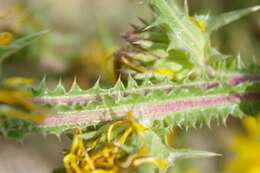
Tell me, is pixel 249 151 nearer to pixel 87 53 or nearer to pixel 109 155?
pixel 87 53

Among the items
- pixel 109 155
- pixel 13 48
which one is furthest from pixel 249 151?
pixel 13 48

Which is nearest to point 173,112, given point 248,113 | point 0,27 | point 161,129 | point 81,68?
point 161,129

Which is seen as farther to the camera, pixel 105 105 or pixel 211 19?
pixel 211 19

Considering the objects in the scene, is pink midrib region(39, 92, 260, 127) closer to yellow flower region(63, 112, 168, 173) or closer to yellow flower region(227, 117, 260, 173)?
yellow flower region(63, 112, 168, 173)

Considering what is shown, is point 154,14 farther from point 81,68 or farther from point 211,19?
point 81,68

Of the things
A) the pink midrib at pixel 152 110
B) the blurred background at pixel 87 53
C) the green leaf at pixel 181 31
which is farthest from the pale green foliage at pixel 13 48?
the blurred background at pixel 87 53

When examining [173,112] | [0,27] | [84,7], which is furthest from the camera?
[84,7]

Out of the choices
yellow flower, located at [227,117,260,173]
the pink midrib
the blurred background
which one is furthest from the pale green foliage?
yellow flower, located at [227,117,260,173]

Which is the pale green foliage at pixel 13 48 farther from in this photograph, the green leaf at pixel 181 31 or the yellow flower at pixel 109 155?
the green leaf at pixel 181 31
